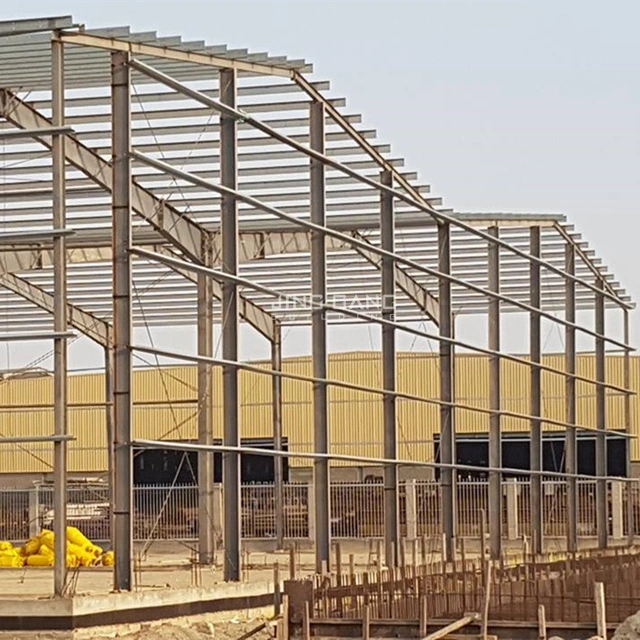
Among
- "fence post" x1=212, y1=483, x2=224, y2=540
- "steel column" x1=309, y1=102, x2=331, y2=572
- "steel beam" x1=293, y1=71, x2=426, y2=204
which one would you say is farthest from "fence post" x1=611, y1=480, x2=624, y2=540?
"steel column" x1=309, y1=102, x2=331, y2=572

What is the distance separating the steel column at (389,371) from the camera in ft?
138

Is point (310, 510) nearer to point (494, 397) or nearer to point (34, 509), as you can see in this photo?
point (34, 509)

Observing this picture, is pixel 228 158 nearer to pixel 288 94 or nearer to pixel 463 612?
pixel 288 94

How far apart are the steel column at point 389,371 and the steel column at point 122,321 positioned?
42.6 feet

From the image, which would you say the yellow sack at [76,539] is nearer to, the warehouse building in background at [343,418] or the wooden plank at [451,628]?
the wooden plank at [451,628]

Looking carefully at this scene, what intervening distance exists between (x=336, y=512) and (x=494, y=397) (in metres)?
12.5

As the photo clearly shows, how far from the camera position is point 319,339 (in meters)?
38.8

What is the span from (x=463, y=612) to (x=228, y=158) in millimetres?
10020

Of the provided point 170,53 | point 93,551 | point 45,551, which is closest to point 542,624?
point 170,53

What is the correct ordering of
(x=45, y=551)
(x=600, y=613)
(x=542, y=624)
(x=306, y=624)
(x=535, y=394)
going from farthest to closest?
(x=535, y=394) < (x=45, y=551) < (x=306, y=624) < (x=542, y=624) < (x=600, y=613)

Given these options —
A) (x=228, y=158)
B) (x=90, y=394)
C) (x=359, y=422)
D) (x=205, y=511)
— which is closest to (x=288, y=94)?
(x=228, y=158)

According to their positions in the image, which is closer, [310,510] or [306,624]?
[306,624]

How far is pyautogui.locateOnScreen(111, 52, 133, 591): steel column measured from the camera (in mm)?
29250

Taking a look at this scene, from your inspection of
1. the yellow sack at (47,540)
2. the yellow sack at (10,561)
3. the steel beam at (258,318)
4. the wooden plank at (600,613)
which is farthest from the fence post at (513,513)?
the wooden plank at (600,613)
